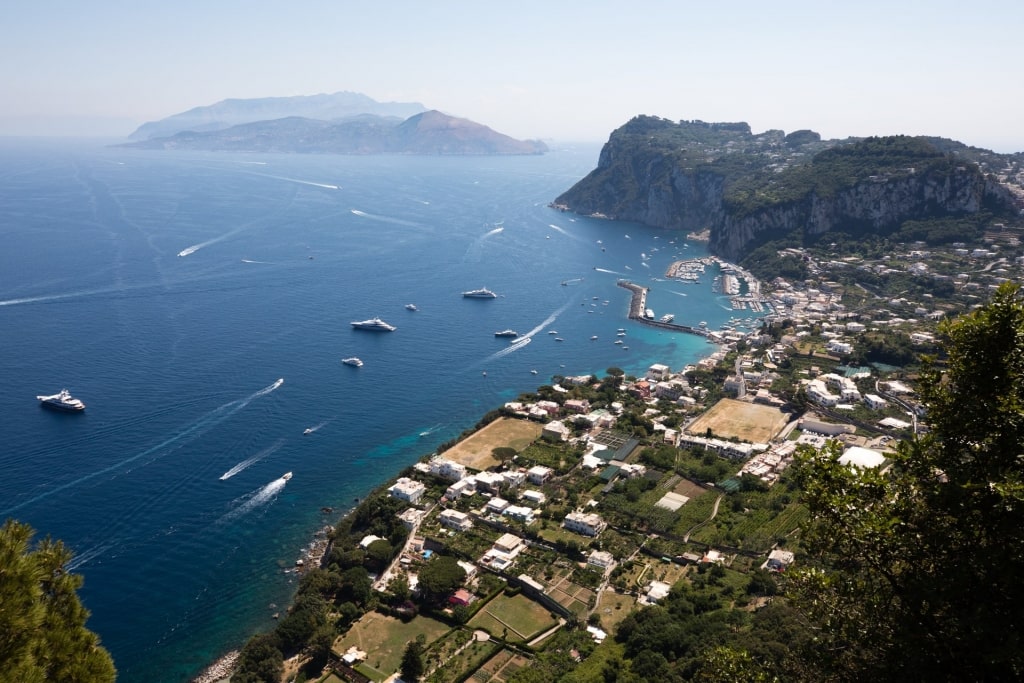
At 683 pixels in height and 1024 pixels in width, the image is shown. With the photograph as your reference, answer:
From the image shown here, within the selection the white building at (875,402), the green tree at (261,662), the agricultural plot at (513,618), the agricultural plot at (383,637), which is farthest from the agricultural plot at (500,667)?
the white building at (875,402)

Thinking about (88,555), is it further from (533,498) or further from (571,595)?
(571,595)

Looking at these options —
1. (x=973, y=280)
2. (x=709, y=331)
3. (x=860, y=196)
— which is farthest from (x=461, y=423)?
(x=860, y=196)

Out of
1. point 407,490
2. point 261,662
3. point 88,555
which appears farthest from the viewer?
point 407,490

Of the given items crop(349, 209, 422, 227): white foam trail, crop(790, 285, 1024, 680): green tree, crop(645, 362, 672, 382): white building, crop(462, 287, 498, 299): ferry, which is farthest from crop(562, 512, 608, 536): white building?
crop(349, 209, 422, 227): white foam trail

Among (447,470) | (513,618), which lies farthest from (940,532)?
(447,470)

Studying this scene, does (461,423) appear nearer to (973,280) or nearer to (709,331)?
(709,331)

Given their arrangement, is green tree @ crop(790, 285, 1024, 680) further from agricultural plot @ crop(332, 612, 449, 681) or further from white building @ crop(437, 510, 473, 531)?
white building @ crop(437, 510, 473, 531)
